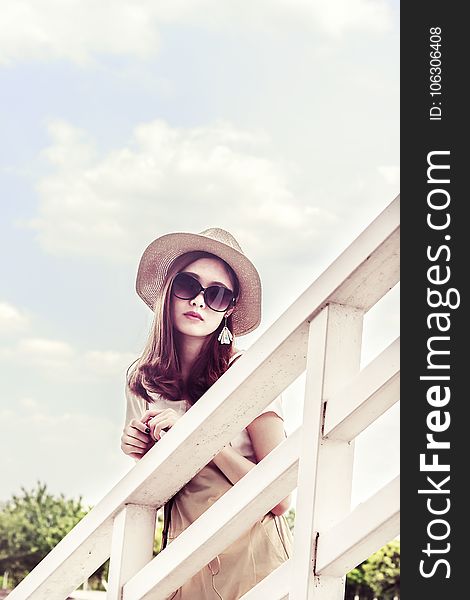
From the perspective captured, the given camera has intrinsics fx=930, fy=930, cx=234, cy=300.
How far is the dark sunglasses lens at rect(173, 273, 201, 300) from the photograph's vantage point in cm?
149

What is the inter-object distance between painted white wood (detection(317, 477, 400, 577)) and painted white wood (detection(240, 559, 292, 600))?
47 mm

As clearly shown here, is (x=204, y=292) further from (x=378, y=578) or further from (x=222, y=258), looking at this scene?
(x=378, y=578)

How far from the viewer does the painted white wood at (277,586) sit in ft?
2.60

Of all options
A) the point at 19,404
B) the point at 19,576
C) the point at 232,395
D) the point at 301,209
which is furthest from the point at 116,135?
the point at 232,395

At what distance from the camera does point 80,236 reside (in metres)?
23.7

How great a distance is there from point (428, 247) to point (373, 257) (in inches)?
3.3

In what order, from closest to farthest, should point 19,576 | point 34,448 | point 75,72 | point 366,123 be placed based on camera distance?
point 19,576 < point 34,448 < point 75,72 < point 366,123

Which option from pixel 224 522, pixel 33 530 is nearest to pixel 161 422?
pixel 224 522

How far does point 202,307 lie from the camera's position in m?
1.45

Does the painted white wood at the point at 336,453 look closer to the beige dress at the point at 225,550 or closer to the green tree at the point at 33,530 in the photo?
the beige dress at the point at 225,550

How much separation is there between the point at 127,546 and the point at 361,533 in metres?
0.33

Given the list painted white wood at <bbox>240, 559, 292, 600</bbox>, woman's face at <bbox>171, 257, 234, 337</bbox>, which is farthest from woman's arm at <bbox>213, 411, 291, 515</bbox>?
painted white wood at <bbox>240, 559, 292, 600</bbox>

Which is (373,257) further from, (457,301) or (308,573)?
(308,573)

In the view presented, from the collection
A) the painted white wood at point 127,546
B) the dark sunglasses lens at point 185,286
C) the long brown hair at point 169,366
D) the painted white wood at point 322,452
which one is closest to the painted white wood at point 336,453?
the painted white wood at point 322,452
